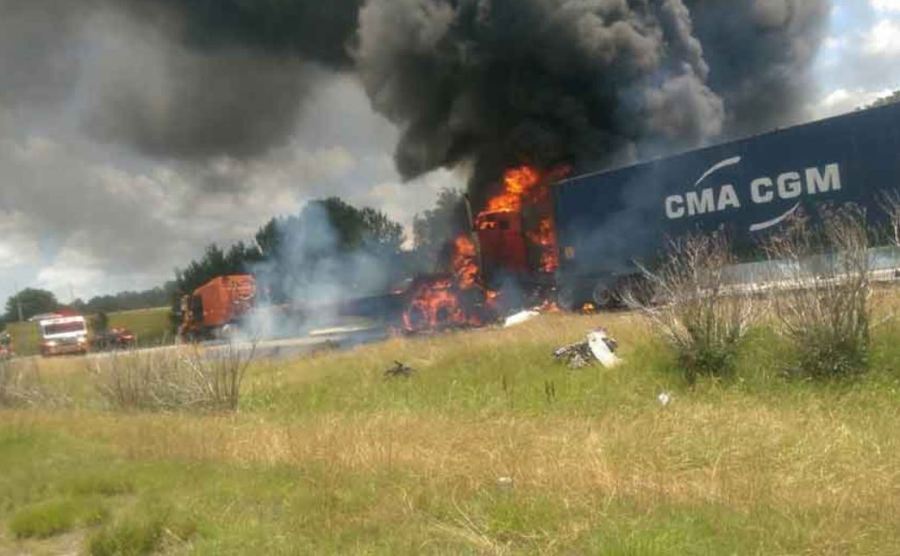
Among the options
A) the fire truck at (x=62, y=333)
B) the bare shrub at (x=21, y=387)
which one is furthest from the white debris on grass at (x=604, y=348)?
the fire truck at (x=62, y=333)

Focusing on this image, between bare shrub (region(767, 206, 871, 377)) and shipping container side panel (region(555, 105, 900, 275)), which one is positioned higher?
shipping container side panel (region(555, 105, 900, 275))

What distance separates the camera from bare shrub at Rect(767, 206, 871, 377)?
1009cm

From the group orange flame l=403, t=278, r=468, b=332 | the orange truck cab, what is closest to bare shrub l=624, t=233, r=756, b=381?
orange flame l=403, t=278, r=468, b=332

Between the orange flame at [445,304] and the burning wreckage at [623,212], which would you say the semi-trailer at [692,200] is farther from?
the orange flame at [445,304]

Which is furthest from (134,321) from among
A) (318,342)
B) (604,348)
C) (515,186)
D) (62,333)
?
(604,348)

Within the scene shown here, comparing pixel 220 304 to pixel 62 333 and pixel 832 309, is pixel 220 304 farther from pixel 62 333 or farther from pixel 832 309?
pixel 832 309

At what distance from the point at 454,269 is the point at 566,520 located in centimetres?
2178

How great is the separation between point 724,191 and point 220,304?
78.3ft

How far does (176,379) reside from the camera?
13.3m

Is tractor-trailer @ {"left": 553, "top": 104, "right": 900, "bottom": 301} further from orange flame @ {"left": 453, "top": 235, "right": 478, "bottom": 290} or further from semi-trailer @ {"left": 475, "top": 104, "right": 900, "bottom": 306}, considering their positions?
orange flame @ {"left": 453, "top": 235, "right": 478, "bottom": 290}

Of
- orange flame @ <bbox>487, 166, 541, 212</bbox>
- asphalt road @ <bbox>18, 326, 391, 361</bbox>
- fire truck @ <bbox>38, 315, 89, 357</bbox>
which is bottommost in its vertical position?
asphalt road @ <bbox>18, 326, 391, 361</bbox>

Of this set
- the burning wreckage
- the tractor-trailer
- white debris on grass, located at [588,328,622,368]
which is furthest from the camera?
the burning wreckage

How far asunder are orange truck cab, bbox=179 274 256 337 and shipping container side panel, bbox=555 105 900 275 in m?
17.0

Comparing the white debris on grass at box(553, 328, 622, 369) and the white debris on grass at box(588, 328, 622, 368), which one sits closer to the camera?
the white debris on grass at box(588, 328, 622, 368)
